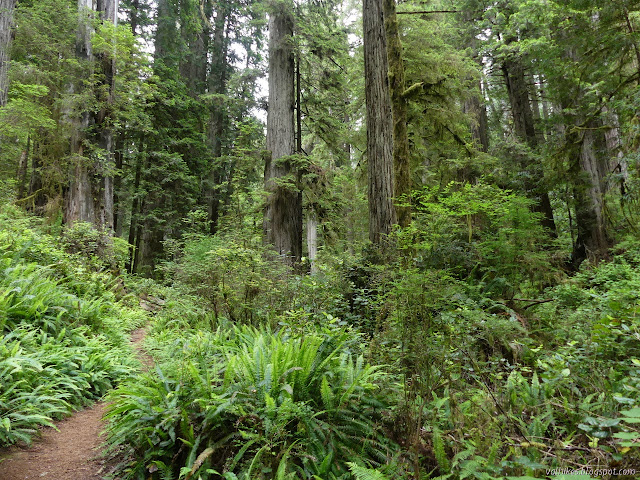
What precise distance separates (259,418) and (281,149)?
8.74m

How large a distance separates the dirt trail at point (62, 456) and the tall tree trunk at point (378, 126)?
5.11 metres

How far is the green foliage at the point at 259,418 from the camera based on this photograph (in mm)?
2912

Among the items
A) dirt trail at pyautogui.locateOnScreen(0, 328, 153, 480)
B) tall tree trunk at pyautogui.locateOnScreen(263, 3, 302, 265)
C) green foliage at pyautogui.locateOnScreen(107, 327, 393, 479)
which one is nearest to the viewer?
green foliage at pyautogui.locateOnScreen(107, 327, 393, 479)

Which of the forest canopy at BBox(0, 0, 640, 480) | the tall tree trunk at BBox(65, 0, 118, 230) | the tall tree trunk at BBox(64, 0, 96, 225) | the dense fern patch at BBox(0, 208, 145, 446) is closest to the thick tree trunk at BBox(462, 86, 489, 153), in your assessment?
the forest canopy at BBox(0, 0, 640, 480)

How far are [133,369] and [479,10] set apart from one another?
1574cm

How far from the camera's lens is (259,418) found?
10.2 feet

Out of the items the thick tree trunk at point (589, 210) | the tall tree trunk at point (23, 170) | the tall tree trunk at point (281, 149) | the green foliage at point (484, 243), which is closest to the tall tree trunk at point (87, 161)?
the tall tree trunk at point (23, 170)

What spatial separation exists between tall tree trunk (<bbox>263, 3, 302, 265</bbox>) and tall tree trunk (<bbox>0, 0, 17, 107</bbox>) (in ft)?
21.1

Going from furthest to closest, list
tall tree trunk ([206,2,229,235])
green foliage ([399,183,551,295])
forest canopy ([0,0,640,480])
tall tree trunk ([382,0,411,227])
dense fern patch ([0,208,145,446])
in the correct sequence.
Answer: tall tree trunk ([206,2,229,235]) < tall tree trunk ([382,0,411,227]) < green foliage ([399,183,551,295]) < dense fern patch ([0,208,145,446]) < forest canopy ([0,0,640,480])

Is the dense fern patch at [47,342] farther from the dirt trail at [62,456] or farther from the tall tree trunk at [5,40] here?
the tall tree trunk at [5,40]

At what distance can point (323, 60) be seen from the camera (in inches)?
476

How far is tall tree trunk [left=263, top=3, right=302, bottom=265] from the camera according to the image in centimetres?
1043

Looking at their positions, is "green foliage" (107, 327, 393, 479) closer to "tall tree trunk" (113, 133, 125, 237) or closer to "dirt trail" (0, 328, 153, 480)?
"dirt trail" (0, 328, 153, 480)

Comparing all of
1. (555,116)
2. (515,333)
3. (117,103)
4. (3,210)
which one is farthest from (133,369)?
(555,116)
